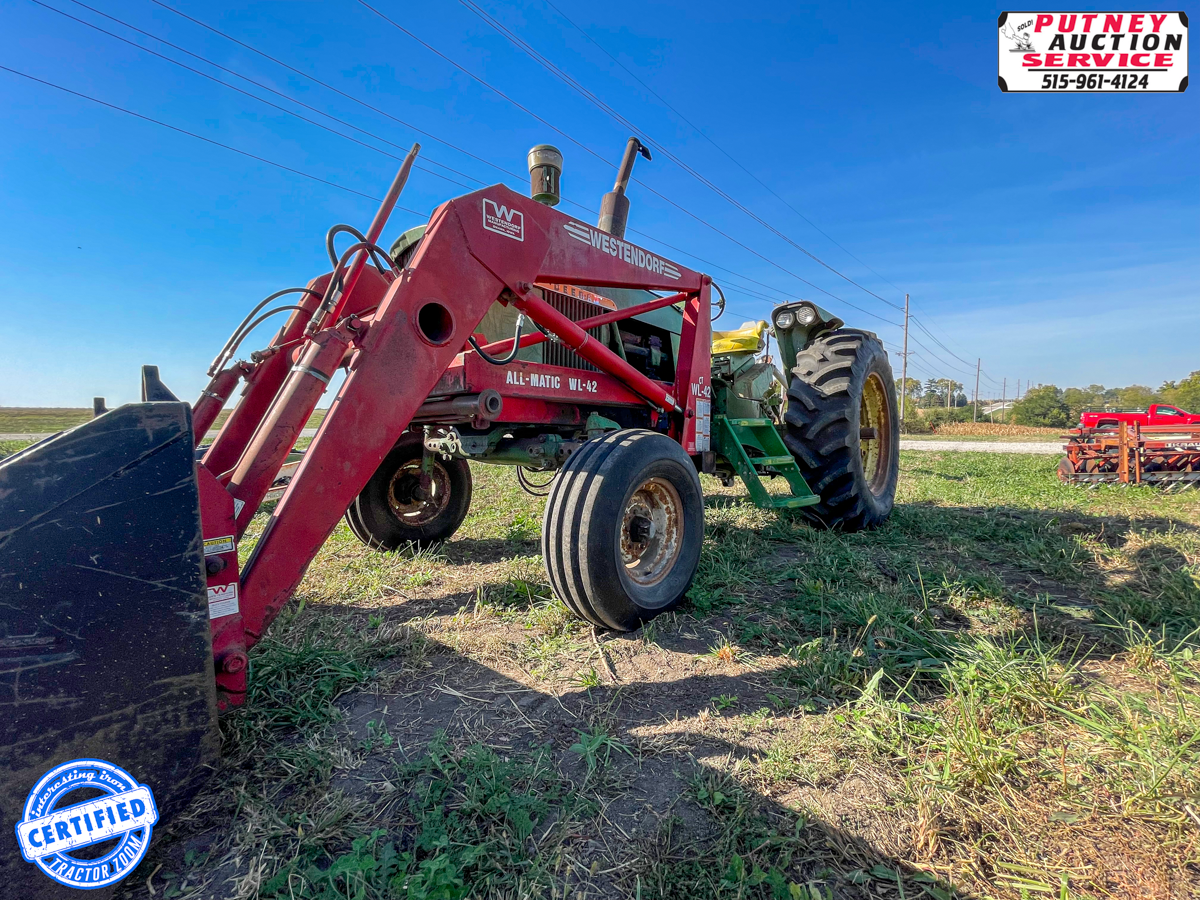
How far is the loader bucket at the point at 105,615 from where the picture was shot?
1293 millimetres

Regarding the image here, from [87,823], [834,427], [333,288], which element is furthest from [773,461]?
[87,823]

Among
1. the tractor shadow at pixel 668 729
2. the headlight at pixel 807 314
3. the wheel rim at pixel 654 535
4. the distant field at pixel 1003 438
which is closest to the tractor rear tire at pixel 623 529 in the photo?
the wheel rim at pixel 654 535

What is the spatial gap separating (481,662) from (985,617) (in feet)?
8.22

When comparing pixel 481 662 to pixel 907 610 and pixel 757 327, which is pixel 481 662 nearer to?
pixel 907 610

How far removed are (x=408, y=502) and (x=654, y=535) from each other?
2.23 m

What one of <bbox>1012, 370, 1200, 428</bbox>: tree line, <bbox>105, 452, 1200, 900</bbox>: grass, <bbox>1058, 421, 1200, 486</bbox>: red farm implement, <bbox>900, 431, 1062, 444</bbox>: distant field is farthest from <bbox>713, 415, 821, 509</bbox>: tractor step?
<bbox>1012, 370, 1200, 428</bbox>: tree line

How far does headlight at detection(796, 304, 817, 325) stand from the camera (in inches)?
209

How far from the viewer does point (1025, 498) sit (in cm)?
659

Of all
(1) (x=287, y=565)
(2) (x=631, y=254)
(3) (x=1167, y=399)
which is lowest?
(1) (x=287, y=565)

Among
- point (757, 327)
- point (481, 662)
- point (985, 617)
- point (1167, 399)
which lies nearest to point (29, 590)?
point (481, 662)

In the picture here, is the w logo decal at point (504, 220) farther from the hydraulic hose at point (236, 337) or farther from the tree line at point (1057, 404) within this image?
the tree line at point (1057, 404)

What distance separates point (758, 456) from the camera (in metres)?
4.64

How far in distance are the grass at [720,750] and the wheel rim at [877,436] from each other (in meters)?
2.28

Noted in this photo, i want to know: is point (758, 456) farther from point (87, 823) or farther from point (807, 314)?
point (87, 823)
